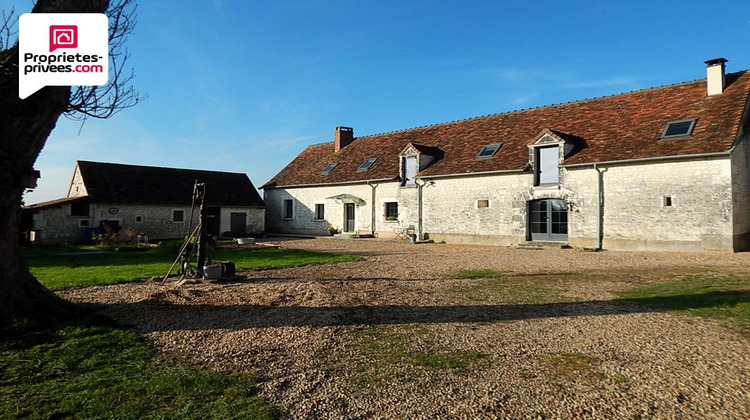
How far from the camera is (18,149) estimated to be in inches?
219

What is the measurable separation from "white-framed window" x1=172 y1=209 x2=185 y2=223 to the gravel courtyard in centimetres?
1767

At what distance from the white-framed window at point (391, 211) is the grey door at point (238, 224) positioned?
9812 millimetres

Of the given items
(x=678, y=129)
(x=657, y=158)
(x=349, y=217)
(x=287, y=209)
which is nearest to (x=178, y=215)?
(x=287, y=209)

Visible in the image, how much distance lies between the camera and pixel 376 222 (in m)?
24.7

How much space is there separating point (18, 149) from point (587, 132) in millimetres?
19282

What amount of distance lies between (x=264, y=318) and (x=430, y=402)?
11.3ft

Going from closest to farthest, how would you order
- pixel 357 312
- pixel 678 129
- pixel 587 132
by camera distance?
1. pixel 357 312
2. pixel 678 129
3. pixel 587 132

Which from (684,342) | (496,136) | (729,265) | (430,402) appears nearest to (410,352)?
(430,402)

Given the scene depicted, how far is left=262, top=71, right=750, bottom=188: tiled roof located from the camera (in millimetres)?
15438

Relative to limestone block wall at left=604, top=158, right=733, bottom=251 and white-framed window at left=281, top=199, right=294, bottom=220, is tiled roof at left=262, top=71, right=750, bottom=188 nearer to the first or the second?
limestone block wall at left=604, top=158, right=733, bottom=251

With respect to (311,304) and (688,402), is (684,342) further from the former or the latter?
(311,304)

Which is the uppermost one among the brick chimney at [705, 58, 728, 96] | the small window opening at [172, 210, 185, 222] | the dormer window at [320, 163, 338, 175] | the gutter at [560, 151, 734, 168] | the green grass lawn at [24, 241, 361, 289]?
the brick chimney at [705, 58, 728, 96]

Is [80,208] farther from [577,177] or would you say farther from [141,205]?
[577,177]

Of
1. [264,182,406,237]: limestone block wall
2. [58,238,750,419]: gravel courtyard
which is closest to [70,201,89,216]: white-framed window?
[264,182,406,237]: limestone block wall
